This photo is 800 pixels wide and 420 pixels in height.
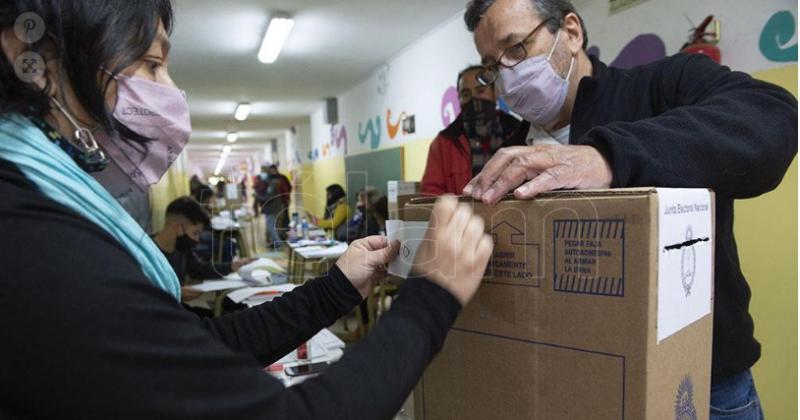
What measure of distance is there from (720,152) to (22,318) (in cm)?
79

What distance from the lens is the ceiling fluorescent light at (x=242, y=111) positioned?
7711 mm

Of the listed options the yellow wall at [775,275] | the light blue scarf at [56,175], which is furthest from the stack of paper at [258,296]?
the yellow wall at [775,275]

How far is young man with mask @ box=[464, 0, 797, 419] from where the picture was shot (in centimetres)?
58

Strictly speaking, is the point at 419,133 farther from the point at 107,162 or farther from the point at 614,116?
the point at 107,162

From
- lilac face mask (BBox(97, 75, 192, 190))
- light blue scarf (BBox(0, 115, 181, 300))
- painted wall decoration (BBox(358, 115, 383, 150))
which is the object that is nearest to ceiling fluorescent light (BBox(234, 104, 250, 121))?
painted wall decoration (BBox(358, 115, 383, 150))

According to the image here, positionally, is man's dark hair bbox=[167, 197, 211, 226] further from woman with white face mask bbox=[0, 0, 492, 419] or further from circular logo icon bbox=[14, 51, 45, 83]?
circular logo icon bbox=[14, 51, 45, 83]

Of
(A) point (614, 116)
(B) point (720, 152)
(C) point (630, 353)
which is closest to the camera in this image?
(C) point (630, 353)

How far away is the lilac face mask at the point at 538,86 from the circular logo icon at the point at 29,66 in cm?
87

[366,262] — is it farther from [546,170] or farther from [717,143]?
[717,143]

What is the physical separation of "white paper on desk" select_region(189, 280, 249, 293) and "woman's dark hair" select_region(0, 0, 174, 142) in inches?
96.5

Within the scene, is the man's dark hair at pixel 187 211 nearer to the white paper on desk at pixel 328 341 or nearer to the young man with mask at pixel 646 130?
the white paper on desk at pixel 328 341

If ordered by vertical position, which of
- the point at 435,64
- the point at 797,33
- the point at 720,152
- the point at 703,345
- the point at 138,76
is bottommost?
the point at 703,345

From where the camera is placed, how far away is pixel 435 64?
14.3 ft

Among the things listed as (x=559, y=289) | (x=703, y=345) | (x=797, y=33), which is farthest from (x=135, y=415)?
(x=797, y=33)
